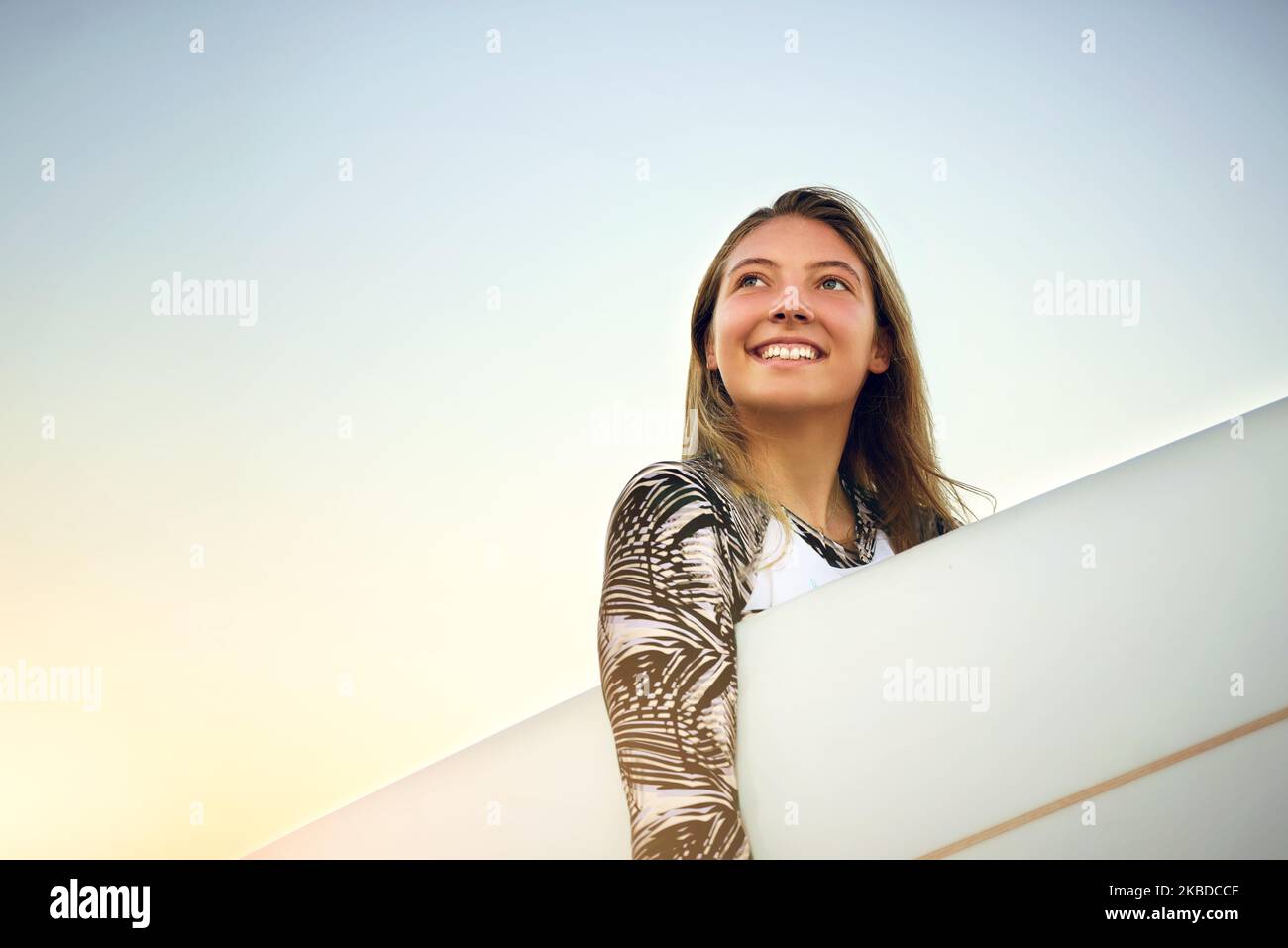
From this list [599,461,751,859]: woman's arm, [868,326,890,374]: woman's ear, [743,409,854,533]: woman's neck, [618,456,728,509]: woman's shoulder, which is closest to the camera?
[599,461,751,859]: woman's arm

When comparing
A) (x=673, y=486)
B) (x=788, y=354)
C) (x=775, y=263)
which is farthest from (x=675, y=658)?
(x=775, y=263)

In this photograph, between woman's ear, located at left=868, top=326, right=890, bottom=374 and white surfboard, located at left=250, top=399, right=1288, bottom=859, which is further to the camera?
woman's ear, located at left=868, top=326, right=890, bottom=374

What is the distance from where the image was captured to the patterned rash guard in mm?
1185

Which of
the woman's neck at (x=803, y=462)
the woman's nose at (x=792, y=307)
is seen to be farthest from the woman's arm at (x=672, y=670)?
the woman's nose at (x=792, y=307)

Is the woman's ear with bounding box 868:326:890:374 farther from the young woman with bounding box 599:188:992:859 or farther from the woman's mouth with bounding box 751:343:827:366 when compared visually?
the woman's mouth with bounding box 751:343:827:366

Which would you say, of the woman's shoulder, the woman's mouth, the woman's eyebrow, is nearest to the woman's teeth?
the woman's mouth

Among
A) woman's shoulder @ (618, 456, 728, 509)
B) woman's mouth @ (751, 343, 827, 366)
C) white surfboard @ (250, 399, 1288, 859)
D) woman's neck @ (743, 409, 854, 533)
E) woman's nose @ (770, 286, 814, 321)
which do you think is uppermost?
woman's nose @ (770, 286, 814, 321)

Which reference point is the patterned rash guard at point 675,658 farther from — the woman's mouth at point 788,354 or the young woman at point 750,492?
the woman's mouth at point 788,354

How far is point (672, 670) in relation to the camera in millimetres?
1226

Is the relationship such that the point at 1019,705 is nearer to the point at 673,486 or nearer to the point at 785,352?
the point at 673,486

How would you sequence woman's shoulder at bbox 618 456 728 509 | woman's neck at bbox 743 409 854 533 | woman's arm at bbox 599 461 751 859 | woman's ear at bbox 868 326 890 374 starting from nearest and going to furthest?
woman's arm at bbox 599 461 751 859 < woman's shoulder at bbox 618 456 728 509 < woman's neck at bbox 743 409 854 533 < woman's ear at bbox 868 326 890 374

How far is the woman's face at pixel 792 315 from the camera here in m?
1.61
